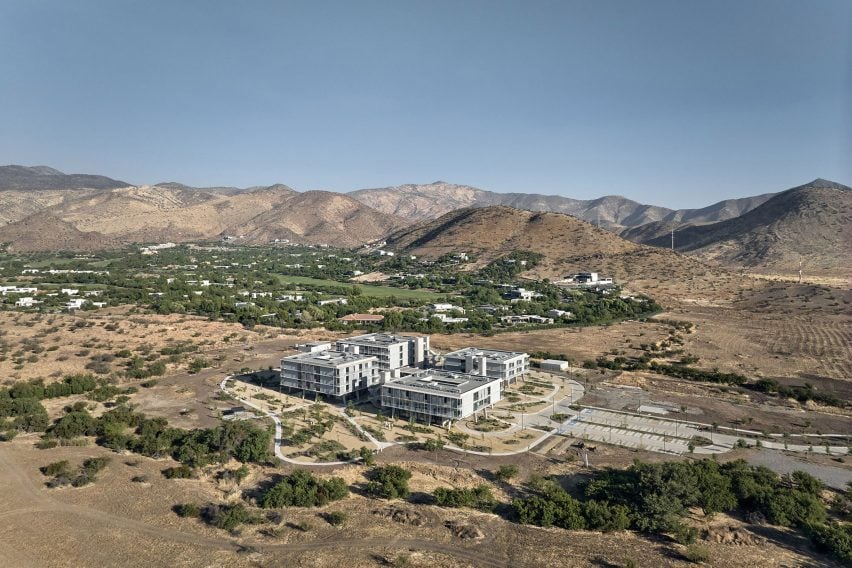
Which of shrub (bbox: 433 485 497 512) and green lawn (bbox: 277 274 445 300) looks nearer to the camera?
shrub (bbox: 433 485 497 512)

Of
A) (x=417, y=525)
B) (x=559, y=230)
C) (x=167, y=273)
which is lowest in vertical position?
(x=417, y=525)

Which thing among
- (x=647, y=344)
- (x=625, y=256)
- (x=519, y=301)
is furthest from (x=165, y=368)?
(x=625, y=256)

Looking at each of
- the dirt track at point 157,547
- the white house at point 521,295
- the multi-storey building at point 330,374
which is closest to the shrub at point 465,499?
the dirt track at point 157,547

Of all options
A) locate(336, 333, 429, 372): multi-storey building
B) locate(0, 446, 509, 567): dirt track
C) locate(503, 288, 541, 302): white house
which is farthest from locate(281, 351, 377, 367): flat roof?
locate(503, 288, 541, 302): white house

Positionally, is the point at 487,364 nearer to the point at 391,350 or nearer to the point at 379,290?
the point at 391,350

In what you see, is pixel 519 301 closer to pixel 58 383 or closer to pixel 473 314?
pixel 473 314

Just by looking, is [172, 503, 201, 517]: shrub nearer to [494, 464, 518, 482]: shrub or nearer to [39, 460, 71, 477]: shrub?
[39, 460, 71, 477]: shrub
